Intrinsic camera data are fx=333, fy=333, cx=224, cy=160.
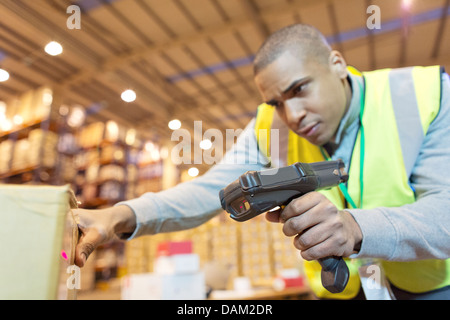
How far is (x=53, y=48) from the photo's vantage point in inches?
31.7

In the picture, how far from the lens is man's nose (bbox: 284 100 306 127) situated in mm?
908

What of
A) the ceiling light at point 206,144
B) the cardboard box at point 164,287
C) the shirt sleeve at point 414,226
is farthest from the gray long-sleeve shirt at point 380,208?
the cardboard box at point 164,287

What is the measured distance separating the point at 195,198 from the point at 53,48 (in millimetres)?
533

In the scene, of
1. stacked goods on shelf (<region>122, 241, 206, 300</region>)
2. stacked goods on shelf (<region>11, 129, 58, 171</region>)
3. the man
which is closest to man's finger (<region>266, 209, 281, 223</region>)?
the man

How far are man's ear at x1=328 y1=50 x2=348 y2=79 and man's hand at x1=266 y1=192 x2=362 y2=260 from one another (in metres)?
0.59

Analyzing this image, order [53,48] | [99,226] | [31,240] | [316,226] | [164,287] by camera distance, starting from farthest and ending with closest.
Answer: [164,287], [53,48], [99,226], [316,226], [31,240]

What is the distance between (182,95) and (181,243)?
4.89m

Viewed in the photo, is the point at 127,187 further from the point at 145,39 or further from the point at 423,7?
the point at 423,7

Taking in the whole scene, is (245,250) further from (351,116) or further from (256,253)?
(351,116)

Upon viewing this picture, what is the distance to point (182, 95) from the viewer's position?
6.72 metres

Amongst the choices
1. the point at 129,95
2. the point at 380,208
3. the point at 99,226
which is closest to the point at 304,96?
the point at 380,208

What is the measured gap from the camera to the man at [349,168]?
612mm

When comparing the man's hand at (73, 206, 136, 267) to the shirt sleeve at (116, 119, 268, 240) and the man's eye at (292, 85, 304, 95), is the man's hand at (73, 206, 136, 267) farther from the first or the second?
the man's eye at (292, 85, 304, 95)

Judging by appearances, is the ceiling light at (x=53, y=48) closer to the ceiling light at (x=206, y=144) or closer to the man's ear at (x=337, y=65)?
the ceiling light at (x=206, y=144)
